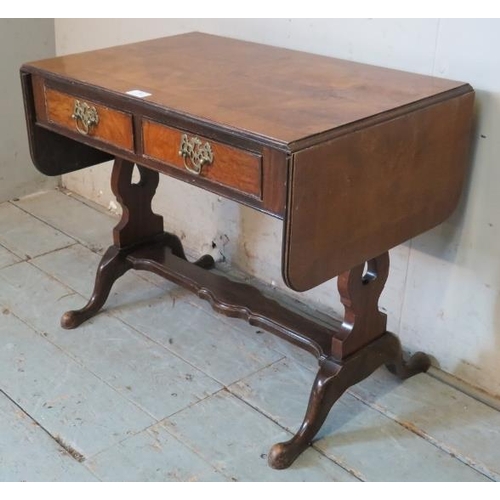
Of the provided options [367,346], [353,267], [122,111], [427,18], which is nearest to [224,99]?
[122,111]

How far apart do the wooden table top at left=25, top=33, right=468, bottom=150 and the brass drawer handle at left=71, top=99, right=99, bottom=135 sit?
62mm

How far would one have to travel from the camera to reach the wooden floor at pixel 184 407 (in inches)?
68.9

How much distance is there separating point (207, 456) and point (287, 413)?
0.26m

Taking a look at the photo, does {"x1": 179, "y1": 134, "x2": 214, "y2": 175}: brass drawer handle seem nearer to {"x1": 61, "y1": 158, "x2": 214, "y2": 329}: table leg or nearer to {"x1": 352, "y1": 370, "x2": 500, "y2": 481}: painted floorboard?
{"x1": 61, "y1": 158, "x2": 214, "y2": 329}: table leg

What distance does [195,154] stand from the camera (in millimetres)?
1593

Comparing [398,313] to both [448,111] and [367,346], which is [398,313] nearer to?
[367,346]

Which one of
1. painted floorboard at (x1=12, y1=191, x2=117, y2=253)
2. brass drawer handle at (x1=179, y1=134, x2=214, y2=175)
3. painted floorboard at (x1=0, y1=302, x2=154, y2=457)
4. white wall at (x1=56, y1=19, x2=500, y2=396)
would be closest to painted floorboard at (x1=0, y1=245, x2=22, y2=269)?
painted floorboard at (x1=12, y1=191, x2=117, y2=253)

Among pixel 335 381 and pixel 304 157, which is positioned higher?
pixel 304 157

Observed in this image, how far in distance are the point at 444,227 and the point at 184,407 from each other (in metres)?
0.81

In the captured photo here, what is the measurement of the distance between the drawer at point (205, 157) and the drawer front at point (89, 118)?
72mm

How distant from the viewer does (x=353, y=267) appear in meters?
1.63

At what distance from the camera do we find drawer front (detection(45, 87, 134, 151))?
5.78 ft

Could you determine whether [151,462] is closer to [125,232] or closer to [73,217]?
[125,232]

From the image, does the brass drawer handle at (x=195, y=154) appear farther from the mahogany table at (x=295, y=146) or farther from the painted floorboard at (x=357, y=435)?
the painted floorboard at (x=357, y=435)
